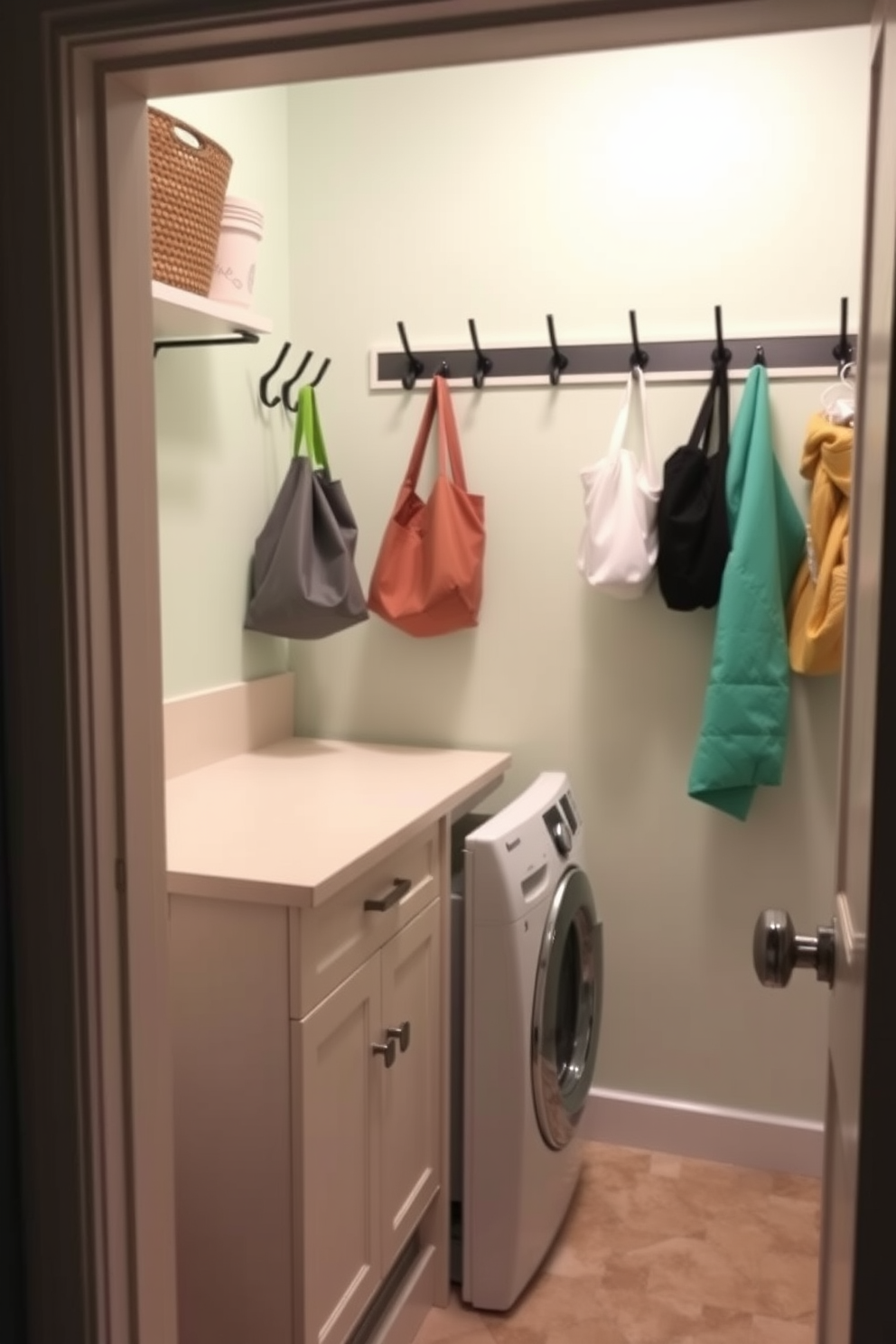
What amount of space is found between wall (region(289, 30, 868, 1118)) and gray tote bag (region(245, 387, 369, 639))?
264 millimetres

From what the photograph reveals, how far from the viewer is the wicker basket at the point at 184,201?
1.76 m

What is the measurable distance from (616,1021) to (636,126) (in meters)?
1.97

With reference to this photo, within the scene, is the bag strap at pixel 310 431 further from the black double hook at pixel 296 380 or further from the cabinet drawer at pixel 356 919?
the cabinet drawer at pixel 356 919

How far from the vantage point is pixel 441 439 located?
261cm

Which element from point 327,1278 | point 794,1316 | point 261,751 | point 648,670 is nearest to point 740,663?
point 648,670

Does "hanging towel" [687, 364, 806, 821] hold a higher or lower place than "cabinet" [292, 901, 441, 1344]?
higher

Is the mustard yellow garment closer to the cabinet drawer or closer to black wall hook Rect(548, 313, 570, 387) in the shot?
black wall hook Rect(548, 313, 570, 387)

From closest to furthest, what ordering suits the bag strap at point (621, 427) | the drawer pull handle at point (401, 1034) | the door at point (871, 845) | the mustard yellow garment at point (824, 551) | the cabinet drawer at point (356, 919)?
1. the door at point (871, 845)
2. the cabinet drawer at point (356, 919)
3. the drawer pull handle at point (401, 1034)
4. the mustard yellow garment at point (824, 551)
5. the bag strap at point (621, 427)

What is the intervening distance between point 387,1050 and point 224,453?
49.9 inches

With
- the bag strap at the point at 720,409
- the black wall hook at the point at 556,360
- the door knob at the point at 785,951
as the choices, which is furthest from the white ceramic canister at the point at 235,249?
the door knob at the point at 785,951

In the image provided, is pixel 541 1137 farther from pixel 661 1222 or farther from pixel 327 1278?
pixel 327 1278

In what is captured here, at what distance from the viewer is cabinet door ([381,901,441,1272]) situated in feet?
6.29

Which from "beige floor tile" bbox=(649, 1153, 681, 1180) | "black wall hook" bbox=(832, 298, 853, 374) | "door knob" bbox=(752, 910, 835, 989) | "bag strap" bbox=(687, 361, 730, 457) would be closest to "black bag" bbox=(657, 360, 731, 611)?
"bag strap" bbox=(687, 361, 730, 457)

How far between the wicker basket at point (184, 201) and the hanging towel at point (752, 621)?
3.69 ft
